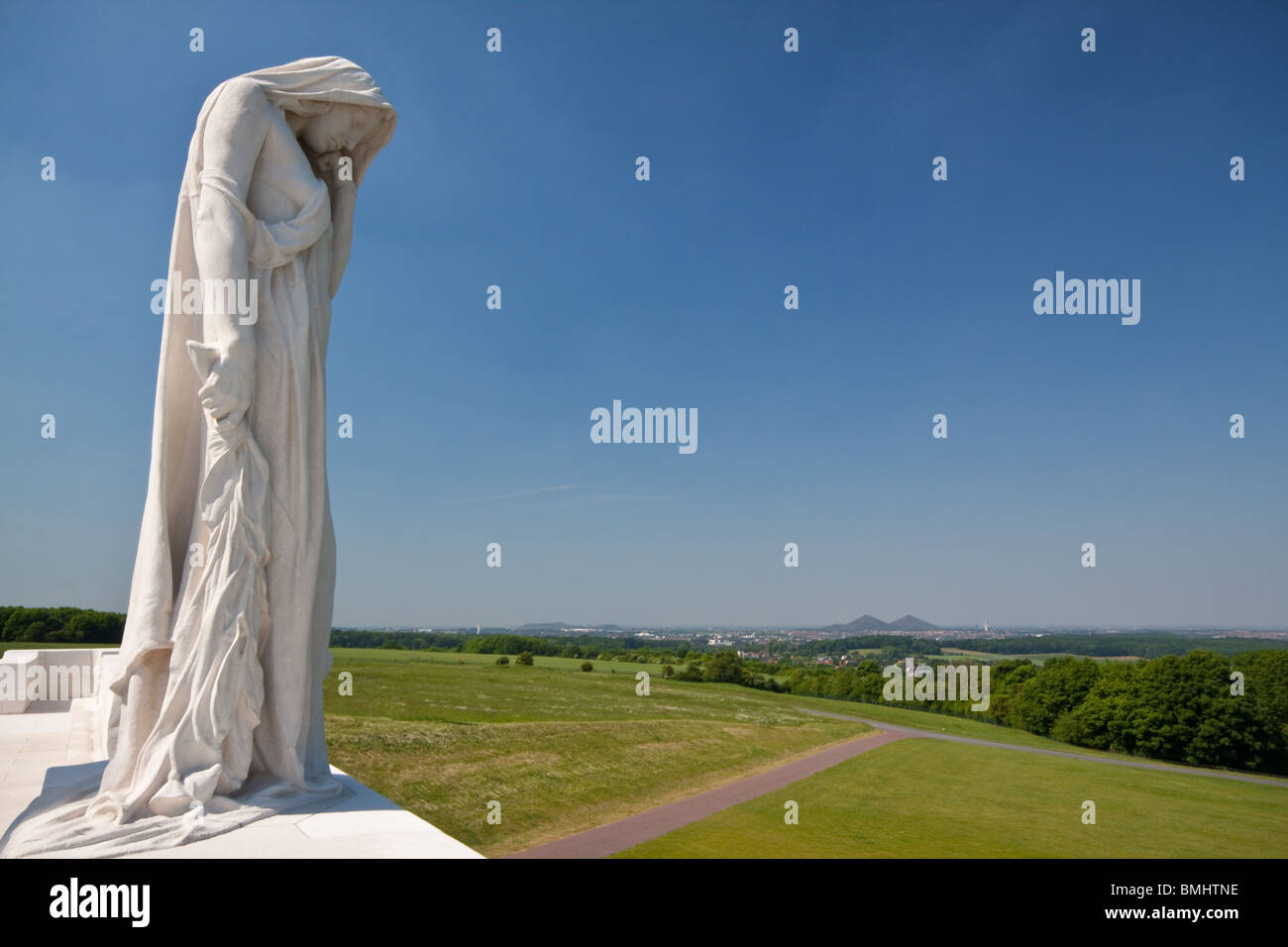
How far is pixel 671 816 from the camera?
85.9ft

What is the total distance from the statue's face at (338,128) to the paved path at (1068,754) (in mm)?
56615

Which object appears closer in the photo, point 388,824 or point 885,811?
point 388,824

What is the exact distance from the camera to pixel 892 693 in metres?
74.9

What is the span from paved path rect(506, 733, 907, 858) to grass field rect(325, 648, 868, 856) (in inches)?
27.4

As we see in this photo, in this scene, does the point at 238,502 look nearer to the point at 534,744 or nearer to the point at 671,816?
the point at 671,816

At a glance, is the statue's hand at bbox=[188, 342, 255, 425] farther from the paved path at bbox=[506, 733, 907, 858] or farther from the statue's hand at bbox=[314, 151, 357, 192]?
the paved path at bbox=[506, 733, 907, 858]

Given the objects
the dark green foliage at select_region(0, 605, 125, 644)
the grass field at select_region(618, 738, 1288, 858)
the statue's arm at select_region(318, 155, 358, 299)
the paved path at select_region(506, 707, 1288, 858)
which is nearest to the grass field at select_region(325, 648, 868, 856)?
the paved path at select_region(506, 707, 1288, 858)

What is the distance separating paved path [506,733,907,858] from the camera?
21078 mm
